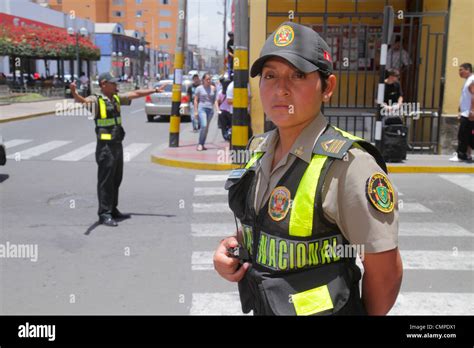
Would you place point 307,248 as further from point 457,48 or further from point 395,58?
point 395,58

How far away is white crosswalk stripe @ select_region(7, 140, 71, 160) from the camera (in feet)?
39.6

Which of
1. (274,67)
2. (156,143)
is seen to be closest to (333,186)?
(274,67)

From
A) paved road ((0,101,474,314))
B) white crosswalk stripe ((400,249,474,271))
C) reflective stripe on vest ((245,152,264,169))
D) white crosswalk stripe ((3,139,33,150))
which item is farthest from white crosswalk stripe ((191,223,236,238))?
white crosswalk stripe ((3,139,33,150))

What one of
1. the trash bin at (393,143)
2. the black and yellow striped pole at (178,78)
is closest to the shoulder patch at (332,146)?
the trash bin at (393,143)

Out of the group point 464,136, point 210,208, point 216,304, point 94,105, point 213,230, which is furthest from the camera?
point 464,136

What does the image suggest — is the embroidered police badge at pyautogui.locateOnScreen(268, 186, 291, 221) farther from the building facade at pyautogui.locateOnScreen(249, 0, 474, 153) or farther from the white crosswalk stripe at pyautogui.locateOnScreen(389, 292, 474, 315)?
the building facade at pyautogui.locateOnScreen(249, 0, 474, 153)

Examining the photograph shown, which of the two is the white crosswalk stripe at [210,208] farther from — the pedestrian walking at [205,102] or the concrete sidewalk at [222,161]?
the pedestrian walking at [205,102]

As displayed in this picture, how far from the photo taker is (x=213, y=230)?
6359mm

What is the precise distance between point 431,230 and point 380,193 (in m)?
5.34

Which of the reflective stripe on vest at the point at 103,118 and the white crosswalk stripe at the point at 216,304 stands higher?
the reflective stripe on vest at the point at 103,118

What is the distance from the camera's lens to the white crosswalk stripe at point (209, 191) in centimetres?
839

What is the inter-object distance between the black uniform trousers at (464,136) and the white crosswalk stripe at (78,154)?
28.1ft

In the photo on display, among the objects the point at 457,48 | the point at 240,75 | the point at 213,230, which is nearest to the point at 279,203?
the point at 213,230

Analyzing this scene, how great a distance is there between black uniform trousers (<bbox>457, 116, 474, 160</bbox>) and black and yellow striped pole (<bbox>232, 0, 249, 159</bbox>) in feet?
15.4
